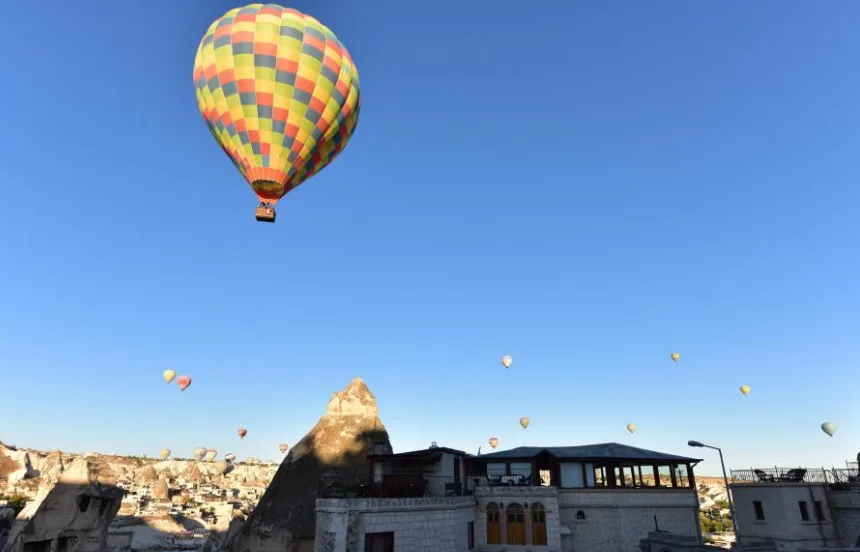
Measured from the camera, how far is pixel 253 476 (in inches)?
7224

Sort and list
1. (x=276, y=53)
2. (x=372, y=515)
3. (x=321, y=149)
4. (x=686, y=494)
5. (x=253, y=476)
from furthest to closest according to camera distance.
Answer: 1. (x=253, y=476)
2. (x=686, y=494)
3. (x=321, y=149)
4. (x=276, y=53)
5. (x=372, y=515)

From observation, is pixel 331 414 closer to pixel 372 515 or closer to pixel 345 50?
pixel 372 515

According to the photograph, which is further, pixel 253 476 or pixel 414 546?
pixel 253 476

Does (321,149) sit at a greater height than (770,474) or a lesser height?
greater

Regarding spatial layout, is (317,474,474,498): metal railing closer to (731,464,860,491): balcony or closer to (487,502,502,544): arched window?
(487,502,502,544): arched window

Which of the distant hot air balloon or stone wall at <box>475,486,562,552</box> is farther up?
the distant hot air balloon

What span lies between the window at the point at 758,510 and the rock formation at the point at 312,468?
35940mm

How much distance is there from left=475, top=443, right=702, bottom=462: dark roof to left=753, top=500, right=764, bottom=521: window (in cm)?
440

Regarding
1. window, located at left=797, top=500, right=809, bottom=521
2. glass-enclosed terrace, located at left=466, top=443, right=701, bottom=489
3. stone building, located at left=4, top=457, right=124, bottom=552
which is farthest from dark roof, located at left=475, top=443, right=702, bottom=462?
stone building, located at left=4, top=457, right=124, bottom=552

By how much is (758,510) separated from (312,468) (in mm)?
49358

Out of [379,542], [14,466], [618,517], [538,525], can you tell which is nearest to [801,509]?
[618,517]

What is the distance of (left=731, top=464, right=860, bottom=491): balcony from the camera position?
36.7m

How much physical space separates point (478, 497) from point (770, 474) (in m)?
23.0

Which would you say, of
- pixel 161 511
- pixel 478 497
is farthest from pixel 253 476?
pixel 478 497
